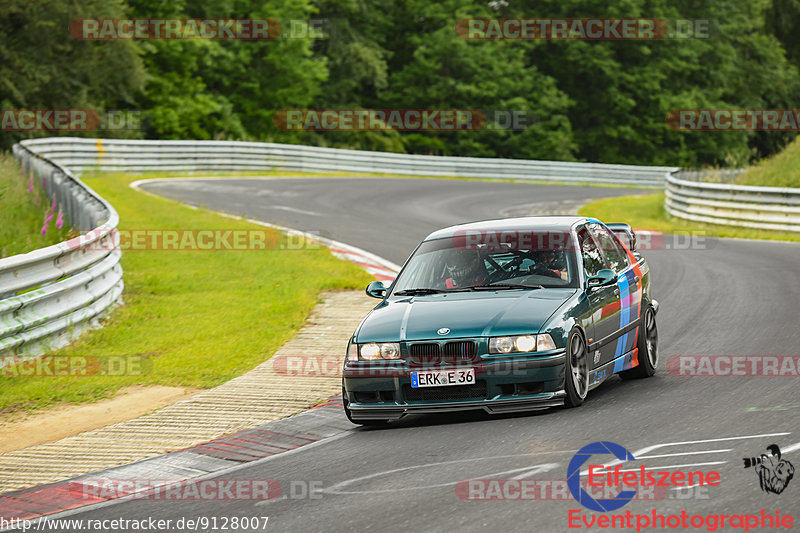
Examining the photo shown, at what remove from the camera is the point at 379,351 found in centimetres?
835

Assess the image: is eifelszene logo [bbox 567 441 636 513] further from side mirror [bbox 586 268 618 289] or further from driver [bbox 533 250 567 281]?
driver [bbox 533 250 567 281]

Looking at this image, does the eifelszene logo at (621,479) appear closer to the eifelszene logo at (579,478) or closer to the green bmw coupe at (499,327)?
the eifelszene logo at (579,478)

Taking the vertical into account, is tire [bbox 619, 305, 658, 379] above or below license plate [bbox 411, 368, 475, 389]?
below

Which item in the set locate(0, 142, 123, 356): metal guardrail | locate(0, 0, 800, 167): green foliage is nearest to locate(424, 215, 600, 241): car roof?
locate(0, 142, 123, 356): metal guardrail

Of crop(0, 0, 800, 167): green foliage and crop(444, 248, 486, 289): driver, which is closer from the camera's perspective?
crop(444, 248, 486, 289): driver

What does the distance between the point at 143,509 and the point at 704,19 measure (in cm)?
6581

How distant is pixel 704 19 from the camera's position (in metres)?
67.3

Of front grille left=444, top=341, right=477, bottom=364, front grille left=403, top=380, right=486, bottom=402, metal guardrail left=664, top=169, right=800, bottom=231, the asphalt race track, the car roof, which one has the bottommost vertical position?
metal guardrail left=664, top=169, right=800, bottom=231

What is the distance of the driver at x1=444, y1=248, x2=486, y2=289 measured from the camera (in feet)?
30.2

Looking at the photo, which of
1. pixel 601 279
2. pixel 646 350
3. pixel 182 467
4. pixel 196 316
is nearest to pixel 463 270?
pixel 601 279

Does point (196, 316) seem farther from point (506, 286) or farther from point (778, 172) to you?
point (778, 172)

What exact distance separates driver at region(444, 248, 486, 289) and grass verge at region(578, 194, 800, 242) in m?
15.1

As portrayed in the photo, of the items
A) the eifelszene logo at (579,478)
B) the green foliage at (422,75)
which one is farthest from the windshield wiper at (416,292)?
the green foliage at (422,75)

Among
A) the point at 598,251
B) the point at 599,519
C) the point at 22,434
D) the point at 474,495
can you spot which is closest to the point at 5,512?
the point at 22,434
